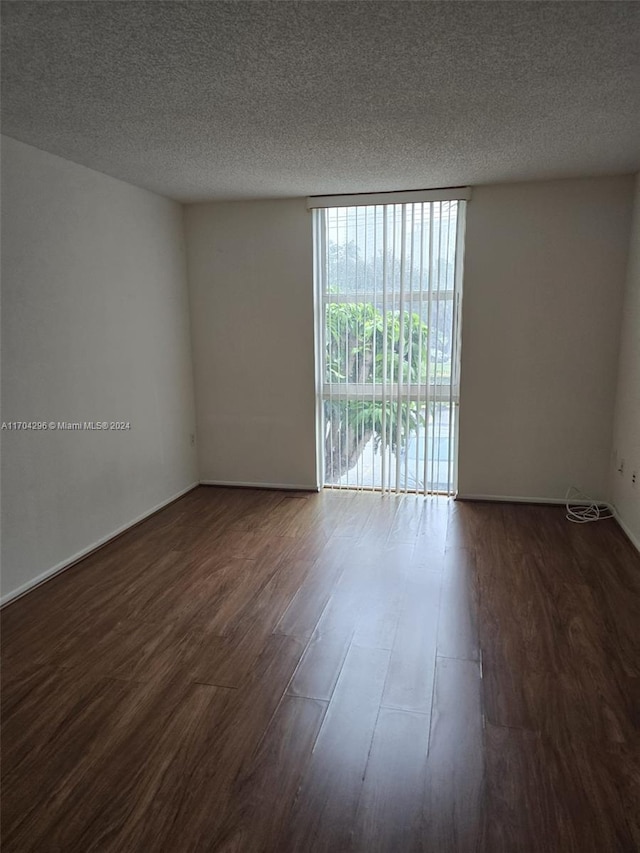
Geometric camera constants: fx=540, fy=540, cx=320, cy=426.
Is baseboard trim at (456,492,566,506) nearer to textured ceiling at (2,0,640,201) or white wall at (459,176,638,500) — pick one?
white wall at (459,176,638,500)

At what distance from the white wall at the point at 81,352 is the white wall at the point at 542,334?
2456mm

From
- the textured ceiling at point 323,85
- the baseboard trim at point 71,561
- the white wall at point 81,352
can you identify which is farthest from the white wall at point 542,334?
the baseboard trim at point 71,561

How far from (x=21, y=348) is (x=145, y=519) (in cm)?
170

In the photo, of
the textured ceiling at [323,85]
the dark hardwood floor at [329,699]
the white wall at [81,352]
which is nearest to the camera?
the dark hardwood floor at [329,699]

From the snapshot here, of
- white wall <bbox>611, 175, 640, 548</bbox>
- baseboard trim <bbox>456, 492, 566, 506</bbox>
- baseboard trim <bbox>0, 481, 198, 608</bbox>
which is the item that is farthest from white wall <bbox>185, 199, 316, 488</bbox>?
white wall <bbox>611, 175, 640, 548</bbox>

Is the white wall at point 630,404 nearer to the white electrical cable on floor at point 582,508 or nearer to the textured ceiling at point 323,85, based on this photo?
the white electrical cable on floor at point 582,508

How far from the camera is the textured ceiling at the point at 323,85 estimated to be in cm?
176

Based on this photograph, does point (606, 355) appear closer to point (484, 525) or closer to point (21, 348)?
point (484, 525)

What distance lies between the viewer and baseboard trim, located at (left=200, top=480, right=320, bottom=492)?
4852mm

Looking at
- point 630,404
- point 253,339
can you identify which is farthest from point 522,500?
point 253,339

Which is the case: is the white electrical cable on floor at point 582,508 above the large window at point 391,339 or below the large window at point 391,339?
below

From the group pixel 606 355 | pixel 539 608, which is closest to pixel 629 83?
pixel 606 355

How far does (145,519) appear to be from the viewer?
4168 mm

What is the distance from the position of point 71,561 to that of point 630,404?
385 centimetres
